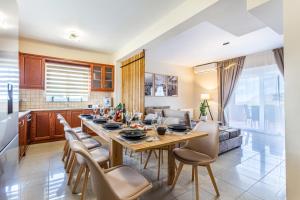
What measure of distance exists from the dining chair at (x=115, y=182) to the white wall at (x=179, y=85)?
14.3 ft

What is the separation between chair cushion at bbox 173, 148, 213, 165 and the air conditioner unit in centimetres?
489

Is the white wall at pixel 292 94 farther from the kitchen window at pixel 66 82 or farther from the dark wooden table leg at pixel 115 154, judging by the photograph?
the kitchen window at pixel 66 82

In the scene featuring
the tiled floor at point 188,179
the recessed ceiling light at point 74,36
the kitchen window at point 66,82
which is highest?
the recessed ceiling light at point 74,36

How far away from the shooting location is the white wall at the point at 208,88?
6004 mm

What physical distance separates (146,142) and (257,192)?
65.1 inches

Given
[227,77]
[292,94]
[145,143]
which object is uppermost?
[227,77]

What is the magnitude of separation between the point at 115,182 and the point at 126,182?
94mm

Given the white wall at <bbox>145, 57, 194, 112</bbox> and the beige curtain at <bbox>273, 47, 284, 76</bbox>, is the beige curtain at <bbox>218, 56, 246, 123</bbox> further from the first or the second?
the white wall at <bbox>145, 57, 194, 112</bbox>

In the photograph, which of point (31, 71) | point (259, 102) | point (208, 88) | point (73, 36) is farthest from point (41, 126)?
point (259, 102)

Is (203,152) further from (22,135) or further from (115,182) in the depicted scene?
(22,135)

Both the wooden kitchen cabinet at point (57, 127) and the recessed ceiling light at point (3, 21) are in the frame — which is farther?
the wooden kitchen cabinet at point (57, 127)

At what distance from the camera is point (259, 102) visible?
4.91 m

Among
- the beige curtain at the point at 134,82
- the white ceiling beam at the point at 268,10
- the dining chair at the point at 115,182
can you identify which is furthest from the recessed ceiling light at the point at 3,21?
the beige curtain at the point at 134,82

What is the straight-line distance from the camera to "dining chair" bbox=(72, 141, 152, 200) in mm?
966
